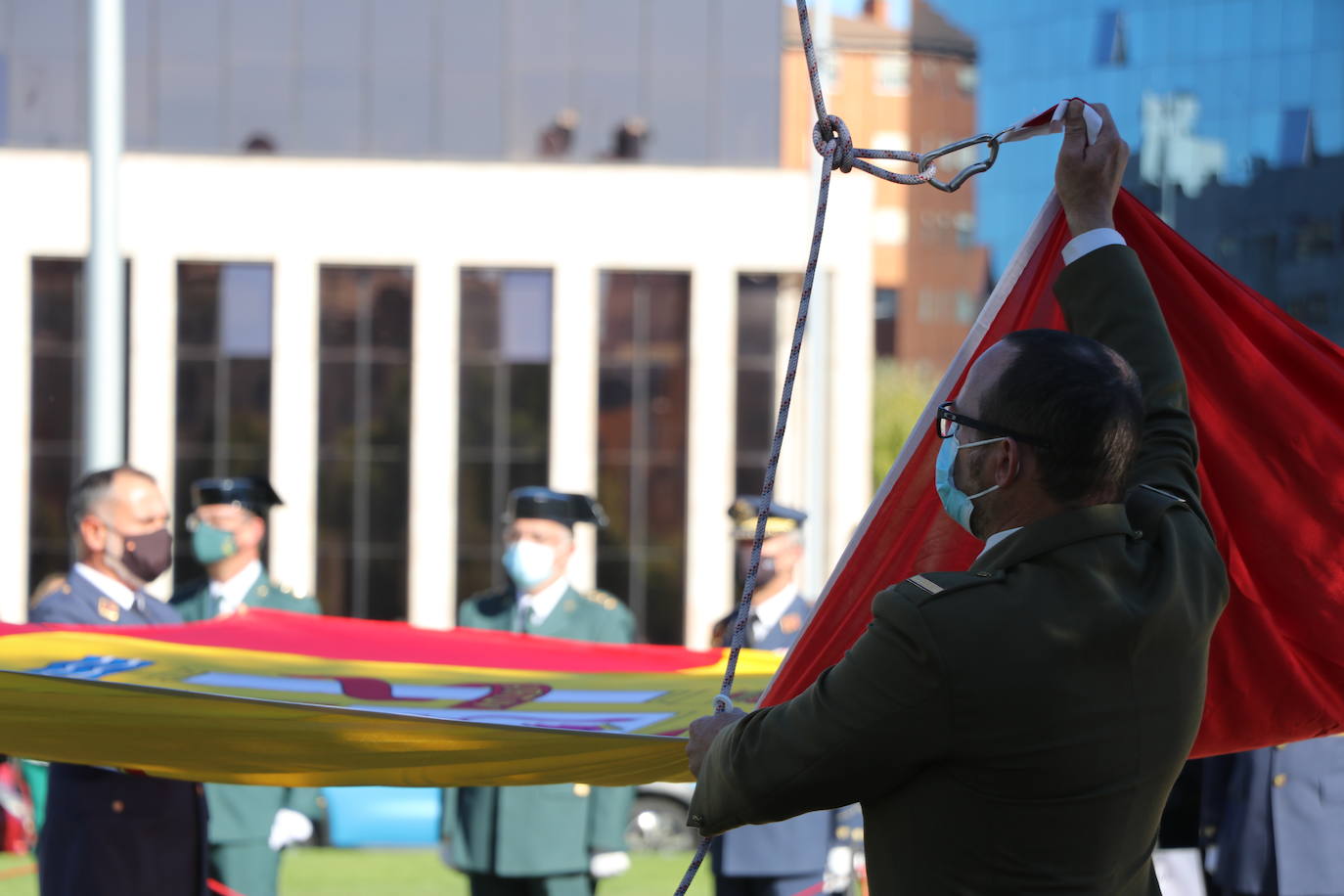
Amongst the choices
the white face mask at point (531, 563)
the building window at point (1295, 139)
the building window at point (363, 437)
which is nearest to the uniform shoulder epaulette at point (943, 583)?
the white face mask at point (531, 563)

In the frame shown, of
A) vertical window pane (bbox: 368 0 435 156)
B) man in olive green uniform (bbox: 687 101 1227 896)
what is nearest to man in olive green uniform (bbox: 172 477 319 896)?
man in olive green uniform (bbox: 687 101 1227 896)

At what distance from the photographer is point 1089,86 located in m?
47.8

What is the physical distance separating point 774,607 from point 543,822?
1193 millimetres

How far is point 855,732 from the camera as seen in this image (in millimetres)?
2172

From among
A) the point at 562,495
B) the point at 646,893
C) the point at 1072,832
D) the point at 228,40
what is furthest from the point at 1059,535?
the point at 228,40

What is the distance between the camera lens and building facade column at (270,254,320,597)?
23812 mm

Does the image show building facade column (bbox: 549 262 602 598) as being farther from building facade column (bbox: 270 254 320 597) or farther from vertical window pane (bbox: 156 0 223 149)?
vertical window pane (bbox: 156 0 223 149)

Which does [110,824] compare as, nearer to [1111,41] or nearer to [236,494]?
[236,494]

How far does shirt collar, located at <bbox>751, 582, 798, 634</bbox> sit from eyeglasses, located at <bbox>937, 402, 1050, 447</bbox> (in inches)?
160

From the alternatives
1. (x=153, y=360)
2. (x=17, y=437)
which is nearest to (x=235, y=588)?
(x=153, y=360)

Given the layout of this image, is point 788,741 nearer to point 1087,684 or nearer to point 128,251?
point 1087,684

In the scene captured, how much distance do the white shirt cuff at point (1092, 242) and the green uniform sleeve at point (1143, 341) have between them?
1 centimetres

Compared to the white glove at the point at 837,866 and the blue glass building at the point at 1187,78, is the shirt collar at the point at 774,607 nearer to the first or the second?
the white glove at the point at 837,866

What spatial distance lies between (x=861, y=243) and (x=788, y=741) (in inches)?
867
